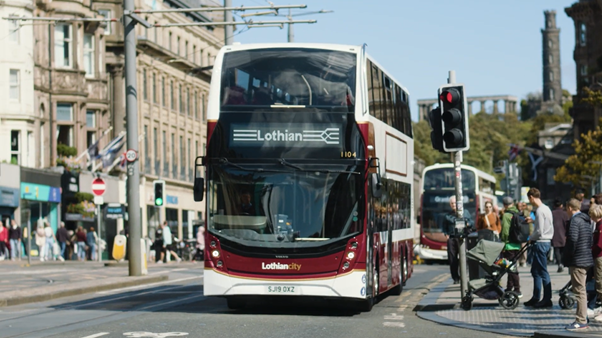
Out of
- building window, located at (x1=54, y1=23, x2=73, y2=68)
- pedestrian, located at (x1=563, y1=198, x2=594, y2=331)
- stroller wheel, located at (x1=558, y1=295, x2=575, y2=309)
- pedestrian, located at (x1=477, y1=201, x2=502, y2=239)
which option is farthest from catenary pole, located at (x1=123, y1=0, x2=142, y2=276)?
building window, located at (x1=54, y1=23, x2=73, y2=68)

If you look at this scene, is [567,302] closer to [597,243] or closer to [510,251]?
[510,251]

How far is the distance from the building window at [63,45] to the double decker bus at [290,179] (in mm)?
41839

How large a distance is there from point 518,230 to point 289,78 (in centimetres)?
432

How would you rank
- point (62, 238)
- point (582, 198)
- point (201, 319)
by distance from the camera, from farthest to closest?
point (62, 238) < point (582, 198) < point (201, 319)

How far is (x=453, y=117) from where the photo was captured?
18984 millimetres

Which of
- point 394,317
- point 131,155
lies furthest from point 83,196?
point 394,317

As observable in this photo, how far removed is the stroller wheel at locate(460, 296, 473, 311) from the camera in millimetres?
19234

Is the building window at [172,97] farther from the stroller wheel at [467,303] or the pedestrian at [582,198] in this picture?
the stroller wheel at [467,303]

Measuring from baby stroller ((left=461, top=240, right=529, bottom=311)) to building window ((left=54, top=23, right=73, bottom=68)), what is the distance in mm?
42700

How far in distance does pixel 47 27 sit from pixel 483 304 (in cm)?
4053

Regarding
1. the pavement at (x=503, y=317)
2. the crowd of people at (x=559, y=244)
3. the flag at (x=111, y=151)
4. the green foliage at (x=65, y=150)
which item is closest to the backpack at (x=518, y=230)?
the crowd of people at (x=559, y=244)

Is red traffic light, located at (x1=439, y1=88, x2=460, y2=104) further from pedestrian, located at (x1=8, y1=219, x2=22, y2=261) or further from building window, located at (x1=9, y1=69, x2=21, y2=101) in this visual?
building window, located at (x1=9, y1=69, x2=21, y2=101)

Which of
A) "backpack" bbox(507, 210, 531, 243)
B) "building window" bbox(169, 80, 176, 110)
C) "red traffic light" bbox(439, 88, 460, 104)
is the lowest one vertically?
"backpack" bbox(507, 210, 531, 243)

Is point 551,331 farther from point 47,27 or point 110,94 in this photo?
point 110,94
